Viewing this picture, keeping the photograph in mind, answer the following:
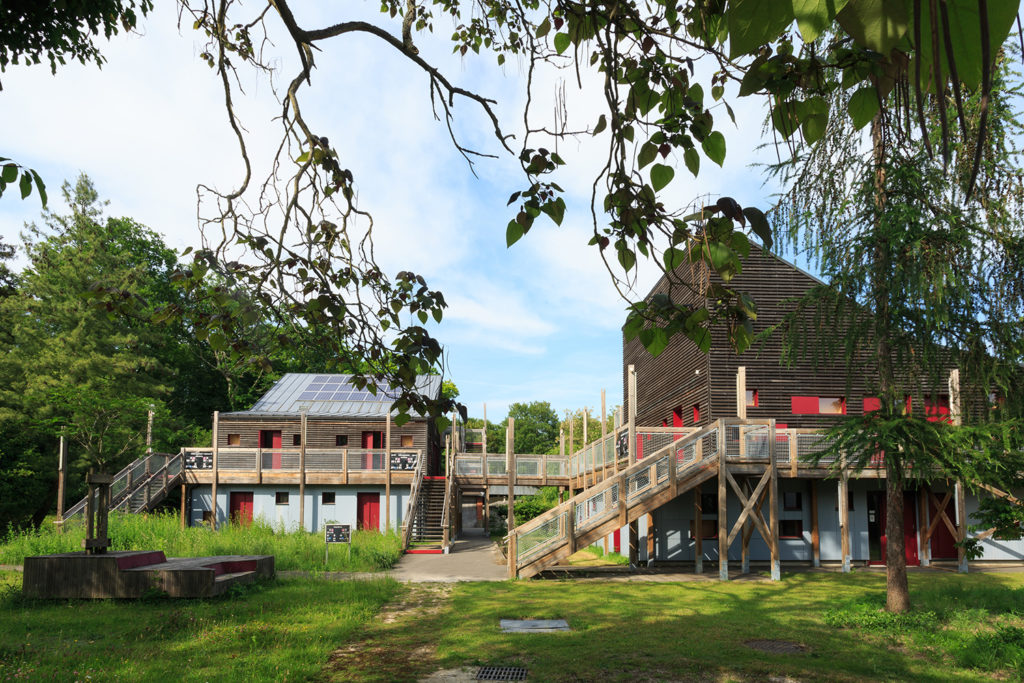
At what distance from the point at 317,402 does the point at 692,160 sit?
36.1m

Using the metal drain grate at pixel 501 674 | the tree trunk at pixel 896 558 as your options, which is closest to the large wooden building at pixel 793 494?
the tree trunk at pixel 896 558

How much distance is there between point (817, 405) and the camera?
933 inches

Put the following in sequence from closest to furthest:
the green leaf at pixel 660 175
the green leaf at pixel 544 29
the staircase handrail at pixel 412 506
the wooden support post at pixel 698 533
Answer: the green leaf at pixel 660 175 → the green leaf at pixel 544 29 → the wooden support post at pixel 698 533 → the staircase handrail at pixel 412 506

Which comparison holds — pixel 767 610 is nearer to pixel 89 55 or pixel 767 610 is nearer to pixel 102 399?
pixel 89 55

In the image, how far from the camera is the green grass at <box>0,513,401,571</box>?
1955 cm

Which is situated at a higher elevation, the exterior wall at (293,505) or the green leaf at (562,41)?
the green leaf at (562,41)

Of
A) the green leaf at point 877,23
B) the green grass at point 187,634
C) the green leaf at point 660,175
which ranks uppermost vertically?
the green leaf at point 660,175

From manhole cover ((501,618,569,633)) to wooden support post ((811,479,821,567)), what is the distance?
12.1 metres

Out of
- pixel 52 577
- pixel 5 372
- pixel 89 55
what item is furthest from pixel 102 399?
pixel 89 55


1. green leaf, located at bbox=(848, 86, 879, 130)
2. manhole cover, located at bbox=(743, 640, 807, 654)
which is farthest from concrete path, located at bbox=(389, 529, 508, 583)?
green leaf, located at bbox=(848, 86, 879, 130)

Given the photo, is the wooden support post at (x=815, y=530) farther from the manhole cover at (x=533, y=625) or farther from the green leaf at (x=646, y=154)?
the green leaf at (x=646, y=154)

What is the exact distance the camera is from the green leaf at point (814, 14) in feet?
2.40

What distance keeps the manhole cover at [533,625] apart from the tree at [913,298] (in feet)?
18.7

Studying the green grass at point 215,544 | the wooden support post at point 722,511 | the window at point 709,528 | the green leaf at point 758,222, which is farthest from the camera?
the window at point 709,528
